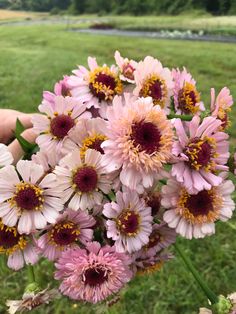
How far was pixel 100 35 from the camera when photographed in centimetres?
341

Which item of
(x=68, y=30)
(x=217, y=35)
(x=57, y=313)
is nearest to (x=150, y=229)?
(x=57, y=313)

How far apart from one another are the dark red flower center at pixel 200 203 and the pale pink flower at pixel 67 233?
0.07 metres

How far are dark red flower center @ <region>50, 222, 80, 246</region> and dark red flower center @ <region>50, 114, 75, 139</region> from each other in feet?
0.21

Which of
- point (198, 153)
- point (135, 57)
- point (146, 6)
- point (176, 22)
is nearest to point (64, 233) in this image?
point (198, 153)

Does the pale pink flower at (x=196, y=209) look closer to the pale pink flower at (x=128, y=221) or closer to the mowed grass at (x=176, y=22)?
the pale pink flower at (x=128, y=221)

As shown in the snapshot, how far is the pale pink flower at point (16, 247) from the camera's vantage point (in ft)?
1.27

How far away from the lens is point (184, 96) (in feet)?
1.47

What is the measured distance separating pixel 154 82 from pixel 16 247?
0.16 meters

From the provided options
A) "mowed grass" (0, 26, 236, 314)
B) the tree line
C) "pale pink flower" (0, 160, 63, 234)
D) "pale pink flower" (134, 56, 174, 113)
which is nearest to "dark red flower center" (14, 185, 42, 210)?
"pale pink flower" (0, 160, 63, 234)

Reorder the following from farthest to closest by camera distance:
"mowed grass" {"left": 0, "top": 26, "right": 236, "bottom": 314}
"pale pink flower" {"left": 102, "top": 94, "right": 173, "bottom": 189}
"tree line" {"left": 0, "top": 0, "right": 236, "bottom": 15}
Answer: "tree line" {"left": 0, "top": 0, "right": 236, "bottom": 15} → "mowed grass" {"left": 0, "top": 26, "right": 236, "bottom": 314} → "pale pink flower" {"left": 102, "top": 94, "right": 173, "bottom": 189}

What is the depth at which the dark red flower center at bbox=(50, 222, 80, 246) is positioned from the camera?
39 centimetres

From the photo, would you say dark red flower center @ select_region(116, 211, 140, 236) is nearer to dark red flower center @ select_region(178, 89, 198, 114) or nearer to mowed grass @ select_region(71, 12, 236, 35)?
dark red flower center @ select_region(178, 89, 198, 114)

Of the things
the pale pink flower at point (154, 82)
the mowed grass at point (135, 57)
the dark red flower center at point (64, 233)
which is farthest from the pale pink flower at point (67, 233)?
the mowed grass at point (135, 57)

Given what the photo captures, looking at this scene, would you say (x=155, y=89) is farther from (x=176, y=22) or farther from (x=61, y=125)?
(x=176, y=22)
